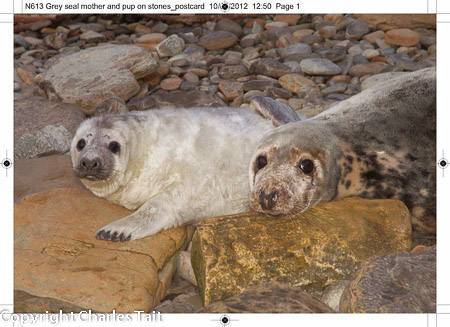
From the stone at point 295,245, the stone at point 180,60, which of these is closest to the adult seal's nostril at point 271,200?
the stone at point 295,245

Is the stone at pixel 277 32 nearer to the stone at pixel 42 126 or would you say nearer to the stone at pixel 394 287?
the stone at pixel 42 126

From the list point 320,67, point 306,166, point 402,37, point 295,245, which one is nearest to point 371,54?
point 402,37

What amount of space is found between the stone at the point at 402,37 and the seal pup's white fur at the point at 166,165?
8.15 ft

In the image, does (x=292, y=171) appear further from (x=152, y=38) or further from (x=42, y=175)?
(x=152, y=38)

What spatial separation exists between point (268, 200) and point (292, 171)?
0.31m

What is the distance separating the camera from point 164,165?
4.62m

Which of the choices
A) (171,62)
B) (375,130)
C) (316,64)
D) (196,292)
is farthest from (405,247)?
(171,62)

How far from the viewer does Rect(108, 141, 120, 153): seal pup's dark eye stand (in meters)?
4.59

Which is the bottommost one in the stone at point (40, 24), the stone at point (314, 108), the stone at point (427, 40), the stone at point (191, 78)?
the stone at point (314, 108)

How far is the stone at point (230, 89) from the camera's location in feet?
20.0

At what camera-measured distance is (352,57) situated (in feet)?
20.8

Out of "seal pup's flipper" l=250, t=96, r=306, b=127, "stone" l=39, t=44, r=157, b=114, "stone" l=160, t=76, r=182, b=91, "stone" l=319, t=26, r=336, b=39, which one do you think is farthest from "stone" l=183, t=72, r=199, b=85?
"stone" l=319, t=26, r=336, b=39

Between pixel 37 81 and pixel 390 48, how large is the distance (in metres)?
3.85
